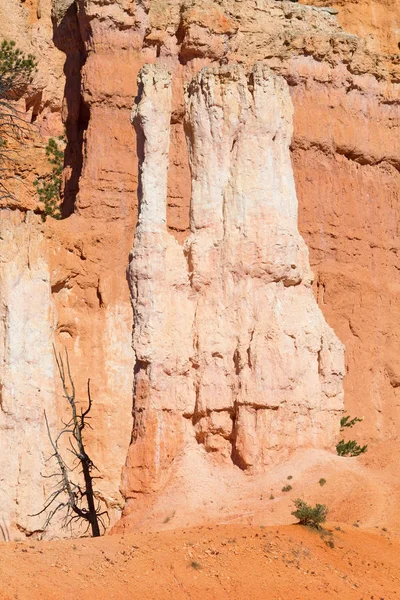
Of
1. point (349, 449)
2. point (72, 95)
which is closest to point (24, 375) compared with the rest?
point (349, 449)

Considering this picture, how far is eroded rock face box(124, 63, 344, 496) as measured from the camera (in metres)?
26.6

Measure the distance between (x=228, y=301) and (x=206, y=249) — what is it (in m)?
1.00

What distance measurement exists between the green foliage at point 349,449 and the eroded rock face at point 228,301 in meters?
5.19

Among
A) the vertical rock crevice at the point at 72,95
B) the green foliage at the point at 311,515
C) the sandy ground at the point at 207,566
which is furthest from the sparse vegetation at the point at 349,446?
the sandy ground at the point at 207,566

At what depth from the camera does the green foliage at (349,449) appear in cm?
3272

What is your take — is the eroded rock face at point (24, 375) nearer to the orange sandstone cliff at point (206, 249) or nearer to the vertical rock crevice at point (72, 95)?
the orange sandstone cliff at point (206, 249)

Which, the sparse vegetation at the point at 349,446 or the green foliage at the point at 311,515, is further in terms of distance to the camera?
the sparse vegetation at the point at 349,446

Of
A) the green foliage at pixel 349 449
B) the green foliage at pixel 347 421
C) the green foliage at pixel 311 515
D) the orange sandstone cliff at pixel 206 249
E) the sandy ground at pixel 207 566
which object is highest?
the orange sandstone cliff at pixel 206 249

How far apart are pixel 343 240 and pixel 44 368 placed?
31.6ft

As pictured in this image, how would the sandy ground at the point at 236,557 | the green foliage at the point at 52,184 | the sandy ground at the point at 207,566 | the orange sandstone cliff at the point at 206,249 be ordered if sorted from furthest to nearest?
the green foliage at the point at 52,184 → the orange sandstone cliff at the point at 206,249 → the sandy ground at the point at 236,557 → the sandy ground at the point at 207,566

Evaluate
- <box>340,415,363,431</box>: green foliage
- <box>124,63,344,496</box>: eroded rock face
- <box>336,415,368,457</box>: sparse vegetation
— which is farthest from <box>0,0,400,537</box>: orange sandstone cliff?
<box>336,415,368,457</box>: sparse vegetation

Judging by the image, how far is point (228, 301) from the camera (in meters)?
Result: 27.4

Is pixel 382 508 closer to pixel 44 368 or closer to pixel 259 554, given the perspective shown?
pixel 259 554

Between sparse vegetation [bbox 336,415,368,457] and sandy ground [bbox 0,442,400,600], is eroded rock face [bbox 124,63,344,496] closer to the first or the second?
sandy ground [bbox 0,442,400,600]
